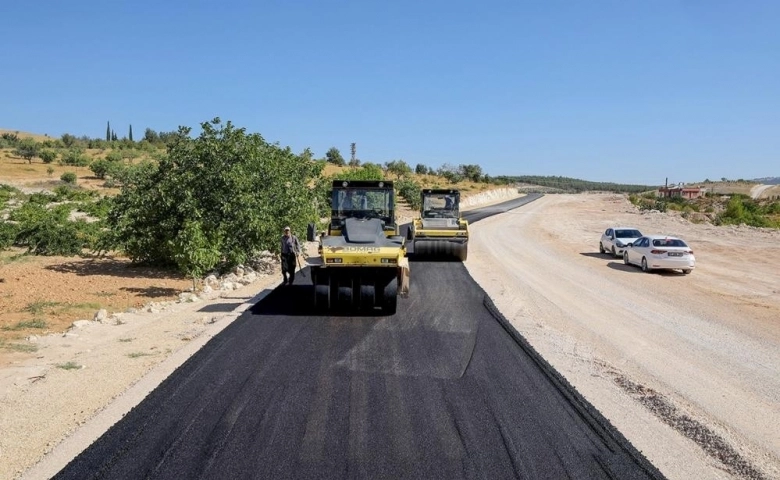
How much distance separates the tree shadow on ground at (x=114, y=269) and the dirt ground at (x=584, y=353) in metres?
0.16

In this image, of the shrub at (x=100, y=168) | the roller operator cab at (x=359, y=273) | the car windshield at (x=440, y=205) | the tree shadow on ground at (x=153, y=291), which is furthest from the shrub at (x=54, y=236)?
the shrub at (x=100, y=168)

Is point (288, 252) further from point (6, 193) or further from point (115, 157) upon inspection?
point (115, 157)

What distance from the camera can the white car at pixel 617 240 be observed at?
31.9 m

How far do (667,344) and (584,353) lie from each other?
2.38 meters

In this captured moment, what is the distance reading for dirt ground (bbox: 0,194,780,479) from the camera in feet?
25.2

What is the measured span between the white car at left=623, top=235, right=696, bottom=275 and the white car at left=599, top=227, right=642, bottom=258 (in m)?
4.29

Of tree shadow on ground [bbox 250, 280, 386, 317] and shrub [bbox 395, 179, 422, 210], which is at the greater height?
shrub [bbox 395, 179, 422, 210]

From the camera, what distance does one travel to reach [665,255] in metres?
26.1

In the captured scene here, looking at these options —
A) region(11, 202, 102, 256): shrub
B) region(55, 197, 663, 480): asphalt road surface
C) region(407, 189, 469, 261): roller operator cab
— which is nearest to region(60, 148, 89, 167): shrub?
region(11, 202, 102, 256): shrub

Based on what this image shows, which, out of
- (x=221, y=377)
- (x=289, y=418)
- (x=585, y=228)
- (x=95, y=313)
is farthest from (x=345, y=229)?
(x=585, y=228)

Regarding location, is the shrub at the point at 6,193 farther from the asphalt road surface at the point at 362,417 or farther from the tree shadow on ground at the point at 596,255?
the asphalt road surface at the point at 362,417

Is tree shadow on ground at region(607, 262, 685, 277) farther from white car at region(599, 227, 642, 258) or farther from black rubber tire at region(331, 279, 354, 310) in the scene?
black rubber tire at region(331, 279, 354, 310)

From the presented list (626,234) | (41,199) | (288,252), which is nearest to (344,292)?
(288,252)

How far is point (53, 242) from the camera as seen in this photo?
27875mm
